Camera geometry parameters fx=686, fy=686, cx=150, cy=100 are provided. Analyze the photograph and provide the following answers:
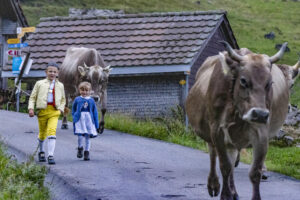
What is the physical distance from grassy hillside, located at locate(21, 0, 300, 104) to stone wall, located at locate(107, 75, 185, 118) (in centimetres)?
3090

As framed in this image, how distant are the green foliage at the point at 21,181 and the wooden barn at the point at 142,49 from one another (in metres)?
14.9

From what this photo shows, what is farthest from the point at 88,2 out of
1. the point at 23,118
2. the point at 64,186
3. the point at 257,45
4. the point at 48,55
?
the point at 64,186

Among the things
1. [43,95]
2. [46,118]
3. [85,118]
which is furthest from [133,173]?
[43,95]

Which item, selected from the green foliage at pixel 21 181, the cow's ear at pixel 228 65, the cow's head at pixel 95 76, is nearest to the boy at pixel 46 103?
the green foliage at pixel 21 181

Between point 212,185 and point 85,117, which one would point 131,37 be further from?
point 212,185

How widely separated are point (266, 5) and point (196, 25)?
6397cm

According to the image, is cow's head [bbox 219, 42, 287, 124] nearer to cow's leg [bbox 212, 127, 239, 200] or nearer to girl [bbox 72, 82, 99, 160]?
cow's leg [bbox 212, 127, 239, 200]

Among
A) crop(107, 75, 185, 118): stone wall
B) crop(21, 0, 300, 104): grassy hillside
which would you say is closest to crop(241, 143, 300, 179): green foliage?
crop(107, 75, 185, 118): stone wall

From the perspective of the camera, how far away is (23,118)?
73.0 feet

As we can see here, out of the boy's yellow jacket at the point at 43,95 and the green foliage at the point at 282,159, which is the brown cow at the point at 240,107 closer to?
the green foliage at the point at 282,159

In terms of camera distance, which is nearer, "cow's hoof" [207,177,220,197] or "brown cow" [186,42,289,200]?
"brown cow" [186,42,289,200]

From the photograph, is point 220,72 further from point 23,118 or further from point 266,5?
point 266,5

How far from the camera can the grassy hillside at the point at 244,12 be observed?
64.3 metres

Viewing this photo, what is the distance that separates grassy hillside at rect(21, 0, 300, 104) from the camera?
64312 millimetres
